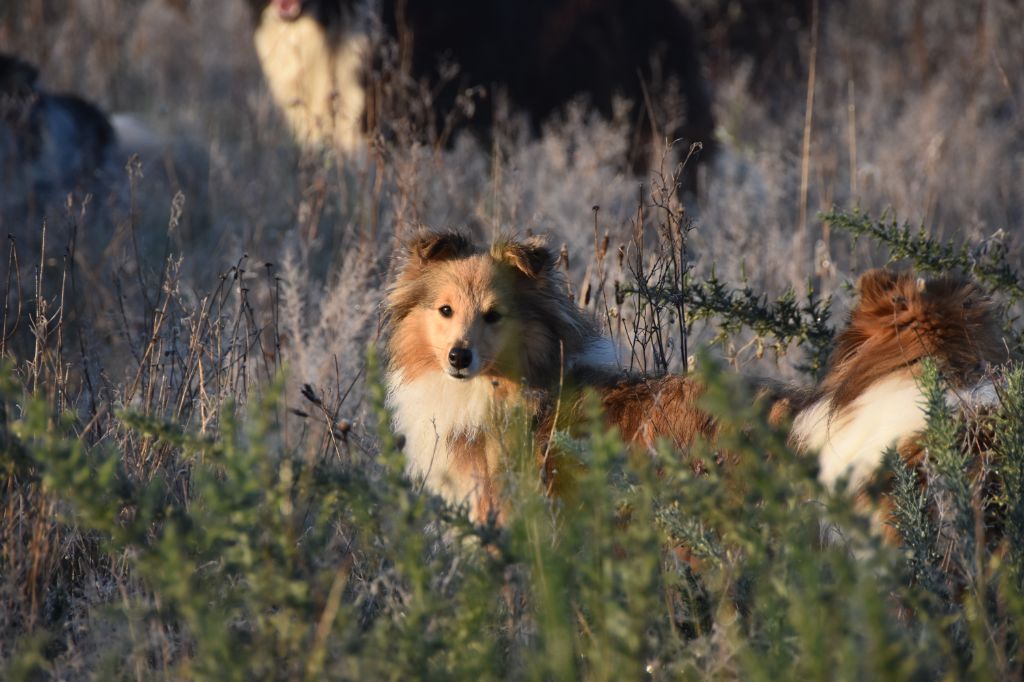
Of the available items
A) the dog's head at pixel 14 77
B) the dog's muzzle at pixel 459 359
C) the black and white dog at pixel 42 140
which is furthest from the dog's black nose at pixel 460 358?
the dog's head at pixel 14 77

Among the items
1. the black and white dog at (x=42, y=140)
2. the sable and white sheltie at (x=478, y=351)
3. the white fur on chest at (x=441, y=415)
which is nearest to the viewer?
the sable and white sheltie at (x=478, y=351)

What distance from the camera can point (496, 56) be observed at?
741 centimetres

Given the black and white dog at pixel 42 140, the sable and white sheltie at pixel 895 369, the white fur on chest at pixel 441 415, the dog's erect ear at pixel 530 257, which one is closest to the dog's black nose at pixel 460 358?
the white fur on chest at pixel 441 415

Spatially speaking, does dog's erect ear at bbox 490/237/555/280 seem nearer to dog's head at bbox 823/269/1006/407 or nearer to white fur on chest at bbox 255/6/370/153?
dog's head at bbox 823/269/1006/407

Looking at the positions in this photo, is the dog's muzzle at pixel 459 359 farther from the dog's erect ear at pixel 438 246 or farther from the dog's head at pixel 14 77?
the dog's head at pixel 14 77

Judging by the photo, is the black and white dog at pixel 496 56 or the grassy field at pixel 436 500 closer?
the grassy field at pixel 436 500

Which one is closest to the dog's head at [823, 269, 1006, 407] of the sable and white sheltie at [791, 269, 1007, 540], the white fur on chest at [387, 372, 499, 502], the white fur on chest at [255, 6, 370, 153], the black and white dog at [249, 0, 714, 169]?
the sable and white sheltie at [791, 269, 1007, 540]

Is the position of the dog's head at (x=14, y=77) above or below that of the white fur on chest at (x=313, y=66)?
below

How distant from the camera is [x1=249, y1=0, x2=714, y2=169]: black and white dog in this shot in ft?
23.0

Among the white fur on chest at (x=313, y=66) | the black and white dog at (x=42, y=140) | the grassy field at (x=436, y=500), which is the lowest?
the grassy field at (x=436, y=500)

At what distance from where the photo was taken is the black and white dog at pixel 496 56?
7023 mm

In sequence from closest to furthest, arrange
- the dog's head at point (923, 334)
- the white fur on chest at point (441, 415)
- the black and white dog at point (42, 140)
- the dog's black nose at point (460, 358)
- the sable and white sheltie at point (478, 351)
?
1. the dog's head at point (923, 334)
2. the dog's black nose at point (460, 358)
3. the sable and white sheltie at point (478, 351)
4. the white fur on chest at point (441, 415)
5. the black and white dog at point (42, 140)

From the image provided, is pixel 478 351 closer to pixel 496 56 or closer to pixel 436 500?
pixel 436 500

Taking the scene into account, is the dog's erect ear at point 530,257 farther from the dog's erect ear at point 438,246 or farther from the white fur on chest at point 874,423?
the white fur on chest at point 874,423
